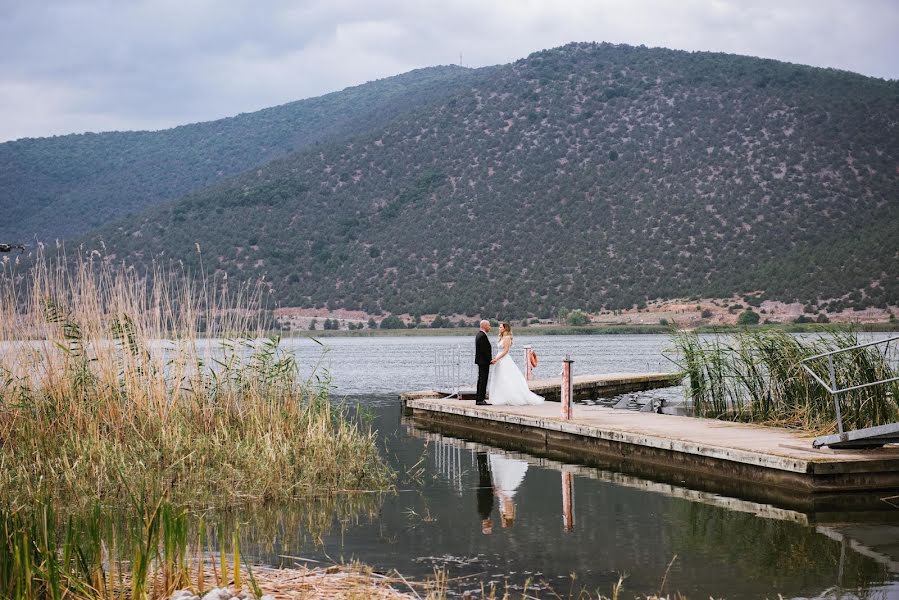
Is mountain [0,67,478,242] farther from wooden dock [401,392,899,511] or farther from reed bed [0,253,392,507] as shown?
reed bed [0,253,392,507]

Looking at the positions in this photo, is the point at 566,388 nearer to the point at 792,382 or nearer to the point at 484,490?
the point at 792,382

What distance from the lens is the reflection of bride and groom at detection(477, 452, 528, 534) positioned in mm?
10297

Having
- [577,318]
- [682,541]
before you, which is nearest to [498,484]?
[682,541]

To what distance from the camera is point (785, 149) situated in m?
68.4

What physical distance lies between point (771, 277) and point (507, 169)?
23.6 meters

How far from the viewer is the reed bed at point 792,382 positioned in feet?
42.8

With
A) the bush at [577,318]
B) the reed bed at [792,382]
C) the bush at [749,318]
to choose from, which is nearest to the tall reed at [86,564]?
the reed bed at [792,382]

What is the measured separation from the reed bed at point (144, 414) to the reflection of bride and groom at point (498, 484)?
1.19m

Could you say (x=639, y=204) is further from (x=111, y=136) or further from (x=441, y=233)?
(x=111, y=136)

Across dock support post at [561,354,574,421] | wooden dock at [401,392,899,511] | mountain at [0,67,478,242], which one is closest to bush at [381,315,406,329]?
mountain at [0,67,478,242]

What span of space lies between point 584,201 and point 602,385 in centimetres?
4169

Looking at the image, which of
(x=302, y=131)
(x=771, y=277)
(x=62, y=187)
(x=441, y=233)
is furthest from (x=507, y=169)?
(x=62, y=187)

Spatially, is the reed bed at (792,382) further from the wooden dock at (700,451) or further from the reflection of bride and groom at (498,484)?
the reflection of bride and groom at (498,484)

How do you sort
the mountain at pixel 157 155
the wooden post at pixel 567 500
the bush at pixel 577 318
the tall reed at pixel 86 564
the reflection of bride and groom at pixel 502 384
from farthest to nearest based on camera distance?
the mountain at pixel 157 155
the bush at pixel 577 318
the reflection of bride and groom at pixel 502 384
the wooden post at pixel 567 500
the tall reed at pixel 86 564
